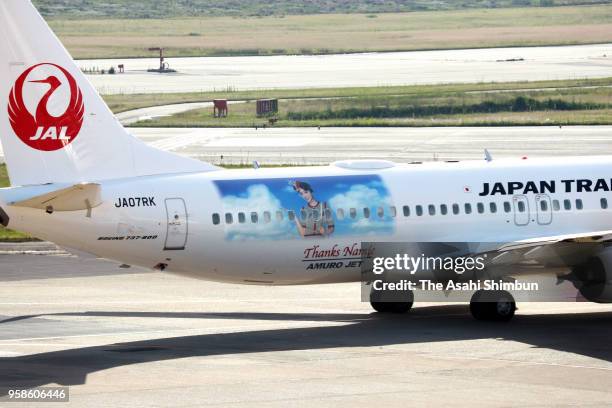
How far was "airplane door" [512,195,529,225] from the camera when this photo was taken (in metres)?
40.4

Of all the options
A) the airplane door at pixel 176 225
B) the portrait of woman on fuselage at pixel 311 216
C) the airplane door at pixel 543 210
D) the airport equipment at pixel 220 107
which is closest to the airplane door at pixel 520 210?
the airplane door at pixel 543 210

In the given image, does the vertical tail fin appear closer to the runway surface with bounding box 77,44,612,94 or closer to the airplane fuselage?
the airplane fuselage

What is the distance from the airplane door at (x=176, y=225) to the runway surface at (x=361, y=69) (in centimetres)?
9482

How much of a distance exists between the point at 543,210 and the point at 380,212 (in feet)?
16.8

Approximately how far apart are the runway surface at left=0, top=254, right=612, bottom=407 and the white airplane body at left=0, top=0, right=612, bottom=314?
209 cm

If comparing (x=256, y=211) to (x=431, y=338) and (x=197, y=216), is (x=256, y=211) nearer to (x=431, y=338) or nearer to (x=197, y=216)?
(x=197, y=216)

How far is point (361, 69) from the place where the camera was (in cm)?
14900

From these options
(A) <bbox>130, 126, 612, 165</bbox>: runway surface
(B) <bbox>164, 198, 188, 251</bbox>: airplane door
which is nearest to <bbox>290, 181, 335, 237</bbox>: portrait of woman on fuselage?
(B) <bbox>164, 198, 188, 251</bbox>: airplane door

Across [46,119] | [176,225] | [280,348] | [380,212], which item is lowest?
[280,348]

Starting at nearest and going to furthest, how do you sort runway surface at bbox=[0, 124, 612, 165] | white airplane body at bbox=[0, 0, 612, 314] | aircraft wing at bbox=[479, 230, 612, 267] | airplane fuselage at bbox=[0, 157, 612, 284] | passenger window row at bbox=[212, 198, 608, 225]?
1. white airplane body at bbox=[0, 0, 612, 314]
2. airplane fuselage at bbox=[0, 157, 612, 284]
3. passenger window row at bbox=[212, 198, 608, 225]
4. aircraft wing at bbox=[479, 230, 612, 267]
5. runway surface at bbox=[0, 124, 612, 165]

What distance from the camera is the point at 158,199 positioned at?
1432 inches

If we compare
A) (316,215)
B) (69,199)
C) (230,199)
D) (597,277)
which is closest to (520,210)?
(597,277)

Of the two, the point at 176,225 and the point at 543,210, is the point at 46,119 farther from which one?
the point at 543,210

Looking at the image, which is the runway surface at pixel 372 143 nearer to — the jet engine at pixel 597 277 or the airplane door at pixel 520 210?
the airplane door at pixel 520 210
